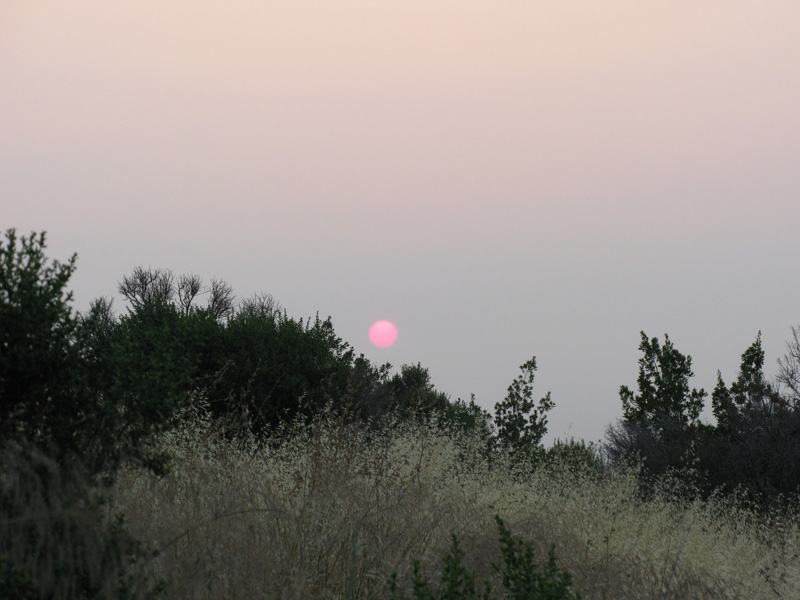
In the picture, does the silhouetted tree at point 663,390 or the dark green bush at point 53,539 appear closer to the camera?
the dark green bush at point 53,539

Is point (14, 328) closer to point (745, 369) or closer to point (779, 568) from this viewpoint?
point (779, 568)

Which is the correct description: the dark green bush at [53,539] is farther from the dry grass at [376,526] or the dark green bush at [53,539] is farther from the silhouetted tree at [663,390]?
the silhouetted tree at [663,390]

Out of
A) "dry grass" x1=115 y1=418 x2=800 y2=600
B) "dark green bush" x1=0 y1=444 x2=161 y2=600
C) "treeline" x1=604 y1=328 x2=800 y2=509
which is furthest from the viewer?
"treeline" x1=604 y1=328 x2=800 y2=509

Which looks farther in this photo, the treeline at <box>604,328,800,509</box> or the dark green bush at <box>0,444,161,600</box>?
the treeline at <box>604,328,800,509</box>

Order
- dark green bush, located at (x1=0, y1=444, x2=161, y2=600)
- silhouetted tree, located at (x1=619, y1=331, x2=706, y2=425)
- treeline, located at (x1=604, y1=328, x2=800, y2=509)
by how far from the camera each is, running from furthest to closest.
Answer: silhouetted tree, located at (x1=619, y1=331, x2=706, y2=425) < treeline, located at (x1=604, y1=328, x2=800, y2=509) < dark green bush, located at (x1=0, y1=444, x2=161, y2=600)

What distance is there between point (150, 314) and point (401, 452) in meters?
14.1

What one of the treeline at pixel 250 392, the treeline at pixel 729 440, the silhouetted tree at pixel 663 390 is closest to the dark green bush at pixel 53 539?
the treeline at pixel 250 392

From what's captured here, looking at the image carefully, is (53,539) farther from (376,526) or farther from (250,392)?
(250,392)

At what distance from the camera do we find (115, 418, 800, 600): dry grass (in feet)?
14.6

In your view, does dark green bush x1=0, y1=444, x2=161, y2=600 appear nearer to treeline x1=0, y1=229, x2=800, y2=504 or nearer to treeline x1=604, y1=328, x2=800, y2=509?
treeline x1=0, y1=229, x2=800, y2=504

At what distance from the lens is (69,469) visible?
324cm

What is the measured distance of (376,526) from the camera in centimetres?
541

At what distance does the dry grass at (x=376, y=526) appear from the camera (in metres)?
4.44

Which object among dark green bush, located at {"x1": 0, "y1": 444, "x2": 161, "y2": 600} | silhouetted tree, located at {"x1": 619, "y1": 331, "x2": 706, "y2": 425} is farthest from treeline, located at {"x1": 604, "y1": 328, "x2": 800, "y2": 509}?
dark green bush, located at {"x1": 0, "y1": 444, "x2": 161, "y2": 600}
